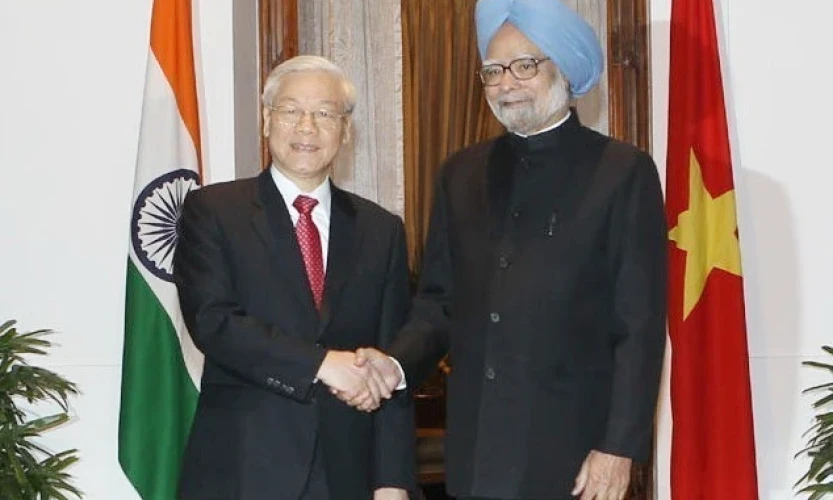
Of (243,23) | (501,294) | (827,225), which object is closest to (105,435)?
(243,23)

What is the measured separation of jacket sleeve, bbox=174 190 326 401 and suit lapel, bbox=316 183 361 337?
0.11 metres

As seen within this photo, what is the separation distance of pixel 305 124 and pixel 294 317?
0.42 meters

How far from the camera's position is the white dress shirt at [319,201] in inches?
118

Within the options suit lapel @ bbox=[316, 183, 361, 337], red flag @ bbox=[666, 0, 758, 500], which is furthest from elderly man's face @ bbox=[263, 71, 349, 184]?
red flag @ bbox=[666, 0, 758, 500]

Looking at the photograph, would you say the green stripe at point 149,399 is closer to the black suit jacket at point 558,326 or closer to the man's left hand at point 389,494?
the man's left hand at point 389,494

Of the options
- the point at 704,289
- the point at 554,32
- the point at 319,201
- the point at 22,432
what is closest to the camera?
the point at 554,32

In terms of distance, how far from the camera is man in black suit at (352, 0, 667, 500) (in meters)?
2.73

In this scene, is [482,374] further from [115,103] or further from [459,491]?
[115,103]

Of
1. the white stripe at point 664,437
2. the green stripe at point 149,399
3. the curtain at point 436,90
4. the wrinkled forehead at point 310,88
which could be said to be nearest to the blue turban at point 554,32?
the wrinkled forehead at point 310,88

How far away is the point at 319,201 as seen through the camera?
3.02 m

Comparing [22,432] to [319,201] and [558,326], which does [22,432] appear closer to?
[319,201]

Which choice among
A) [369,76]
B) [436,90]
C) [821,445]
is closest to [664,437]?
[821,445]

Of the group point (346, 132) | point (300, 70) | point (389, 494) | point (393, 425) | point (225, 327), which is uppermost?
point (300, 70)

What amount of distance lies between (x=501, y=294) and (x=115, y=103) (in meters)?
2.23
